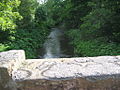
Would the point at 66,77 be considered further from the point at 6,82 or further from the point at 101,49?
the point at 101,49

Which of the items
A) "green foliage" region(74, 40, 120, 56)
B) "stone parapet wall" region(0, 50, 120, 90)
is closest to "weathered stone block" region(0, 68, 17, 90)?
"stone parapet wall" region(0, 50, 120, 90)

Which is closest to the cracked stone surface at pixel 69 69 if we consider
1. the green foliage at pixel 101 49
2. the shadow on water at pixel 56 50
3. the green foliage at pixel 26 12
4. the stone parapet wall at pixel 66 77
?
the stone parapet wall at pixel 66 77

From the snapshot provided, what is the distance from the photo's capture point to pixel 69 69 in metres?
1.54

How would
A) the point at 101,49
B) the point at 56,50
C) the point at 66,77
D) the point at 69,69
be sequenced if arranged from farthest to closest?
the point at 56,50 → the point at 101,49 → the point at 69,69 → the point at 66,77

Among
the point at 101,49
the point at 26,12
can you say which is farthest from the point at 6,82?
the point at 26,12

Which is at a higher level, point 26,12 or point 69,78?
point 26,12

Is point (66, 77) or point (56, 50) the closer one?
point (66, 77)

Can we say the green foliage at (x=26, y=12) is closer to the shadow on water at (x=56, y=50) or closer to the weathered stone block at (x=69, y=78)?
the shadow on water at (x=56, y=50)

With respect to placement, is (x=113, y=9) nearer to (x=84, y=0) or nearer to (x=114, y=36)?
(x=114, y=36)

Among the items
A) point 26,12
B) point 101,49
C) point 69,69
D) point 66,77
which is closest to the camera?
point 66,77

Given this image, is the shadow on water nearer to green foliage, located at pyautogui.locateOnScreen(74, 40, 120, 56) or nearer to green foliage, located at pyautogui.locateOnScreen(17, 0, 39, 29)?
green foliage, located at pyautogui.locateOnScreen(74, 40, 120, 56)

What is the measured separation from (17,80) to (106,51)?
6.00 metres

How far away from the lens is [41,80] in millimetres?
1389

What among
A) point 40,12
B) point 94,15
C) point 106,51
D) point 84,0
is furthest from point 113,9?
point 40,12
